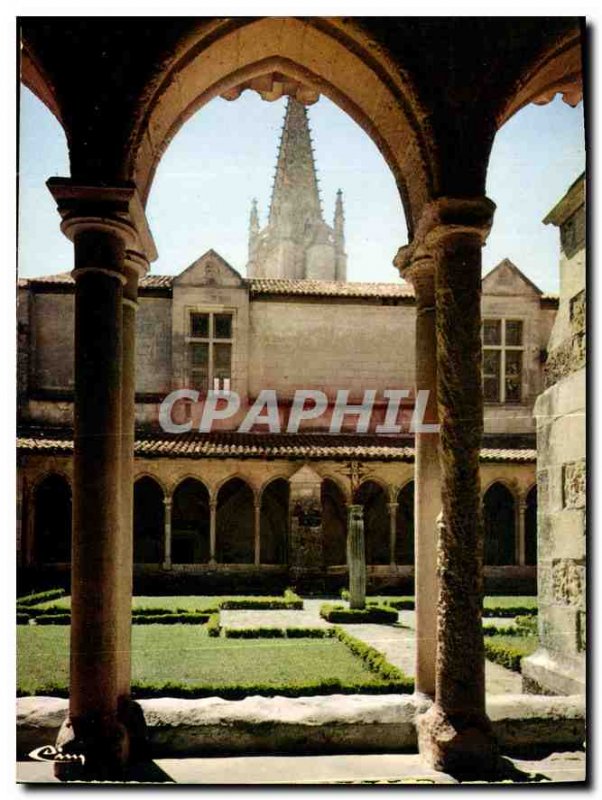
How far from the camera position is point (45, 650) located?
27.2 feet

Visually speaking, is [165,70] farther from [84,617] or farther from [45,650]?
[45,650]

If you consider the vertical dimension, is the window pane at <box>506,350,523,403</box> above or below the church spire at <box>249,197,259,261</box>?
below

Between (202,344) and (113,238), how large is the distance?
50.8 feet

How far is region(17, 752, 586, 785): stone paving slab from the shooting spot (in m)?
4.06

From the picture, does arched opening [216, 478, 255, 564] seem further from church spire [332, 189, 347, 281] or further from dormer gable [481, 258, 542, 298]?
church spire [332, 189, 347, 281]

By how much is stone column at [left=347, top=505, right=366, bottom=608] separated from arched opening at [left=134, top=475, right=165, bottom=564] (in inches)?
227

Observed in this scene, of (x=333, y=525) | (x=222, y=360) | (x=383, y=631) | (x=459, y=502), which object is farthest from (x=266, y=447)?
(x=459, y=502)

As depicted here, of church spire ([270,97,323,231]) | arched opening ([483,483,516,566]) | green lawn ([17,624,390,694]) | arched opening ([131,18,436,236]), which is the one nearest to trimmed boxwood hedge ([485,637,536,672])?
green lawn ([17,624,390,694])

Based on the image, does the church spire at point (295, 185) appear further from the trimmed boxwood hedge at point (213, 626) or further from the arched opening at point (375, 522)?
the trimmed boxwood hedge at point (213, 626)

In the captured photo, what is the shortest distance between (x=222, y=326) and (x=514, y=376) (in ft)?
24.4

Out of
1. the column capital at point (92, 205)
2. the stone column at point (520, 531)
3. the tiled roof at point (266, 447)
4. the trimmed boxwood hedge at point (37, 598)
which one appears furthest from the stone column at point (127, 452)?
the stone column at point (520, 531)

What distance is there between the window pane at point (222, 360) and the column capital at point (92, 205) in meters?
15.2

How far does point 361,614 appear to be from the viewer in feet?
38.4

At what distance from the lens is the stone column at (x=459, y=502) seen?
4.08 meters
